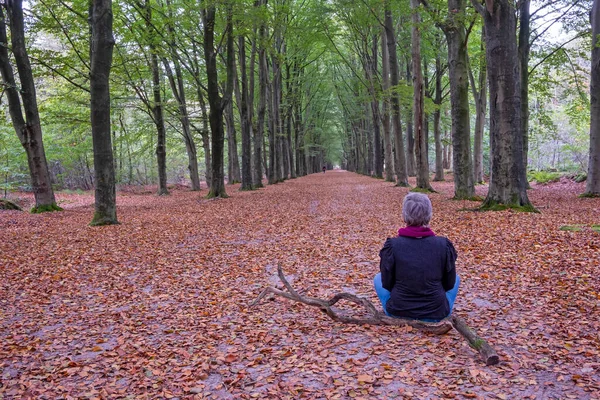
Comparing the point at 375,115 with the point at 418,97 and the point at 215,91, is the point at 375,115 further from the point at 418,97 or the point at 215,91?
the point at 215,91

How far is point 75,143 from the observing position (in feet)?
83.3

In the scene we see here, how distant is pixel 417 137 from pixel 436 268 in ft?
47.0

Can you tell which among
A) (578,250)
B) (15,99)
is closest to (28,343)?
(578,250)

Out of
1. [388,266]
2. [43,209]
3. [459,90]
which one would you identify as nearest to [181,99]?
[43,209]

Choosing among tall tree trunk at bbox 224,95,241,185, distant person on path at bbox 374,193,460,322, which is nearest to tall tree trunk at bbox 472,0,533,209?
distant person on path at bbox 374,193,460,322

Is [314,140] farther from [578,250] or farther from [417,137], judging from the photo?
[578,250]

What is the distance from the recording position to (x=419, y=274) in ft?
11.6

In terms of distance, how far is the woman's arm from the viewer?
3.62m

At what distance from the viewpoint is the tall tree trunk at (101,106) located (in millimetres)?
10461

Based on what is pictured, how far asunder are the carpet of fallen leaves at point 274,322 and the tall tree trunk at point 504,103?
5.43 feet

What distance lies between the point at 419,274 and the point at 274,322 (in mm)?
1588

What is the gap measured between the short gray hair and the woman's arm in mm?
271

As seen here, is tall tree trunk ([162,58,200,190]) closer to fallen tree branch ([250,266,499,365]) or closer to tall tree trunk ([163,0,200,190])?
tall tree trunk ([163,0,200,190])

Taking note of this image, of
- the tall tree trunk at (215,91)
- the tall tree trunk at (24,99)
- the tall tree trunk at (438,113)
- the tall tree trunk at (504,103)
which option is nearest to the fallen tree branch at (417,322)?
the tall tree trunk at (504,103)
